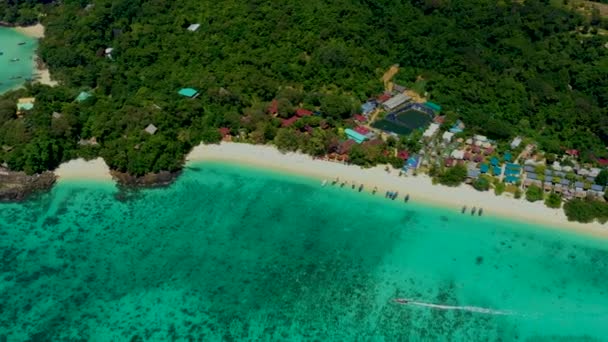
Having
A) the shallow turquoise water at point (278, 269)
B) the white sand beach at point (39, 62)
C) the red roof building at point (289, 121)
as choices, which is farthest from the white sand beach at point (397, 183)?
the white sand beach at point (39, 62)

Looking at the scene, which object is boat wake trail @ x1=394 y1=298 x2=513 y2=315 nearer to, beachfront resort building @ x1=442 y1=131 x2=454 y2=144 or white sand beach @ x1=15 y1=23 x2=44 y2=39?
beachfront resort building @ x1=442 y1=131 x2=454 y2=144

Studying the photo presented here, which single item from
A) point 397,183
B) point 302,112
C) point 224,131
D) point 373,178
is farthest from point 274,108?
point 397,183

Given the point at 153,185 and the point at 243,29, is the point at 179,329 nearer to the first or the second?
the point at 153,185

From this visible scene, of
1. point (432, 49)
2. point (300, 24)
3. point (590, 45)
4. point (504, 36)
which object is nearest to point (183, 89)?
point (300, 24)

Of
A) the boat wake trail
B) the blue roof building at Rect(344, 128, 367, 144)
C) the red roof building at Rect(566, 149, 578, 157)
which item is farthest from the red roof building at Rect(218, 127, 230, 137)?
the red roof building at Rect(566, 149, 578, 157)

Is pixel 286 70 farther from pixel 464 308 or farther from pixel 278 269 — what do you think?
pixel 464 308
